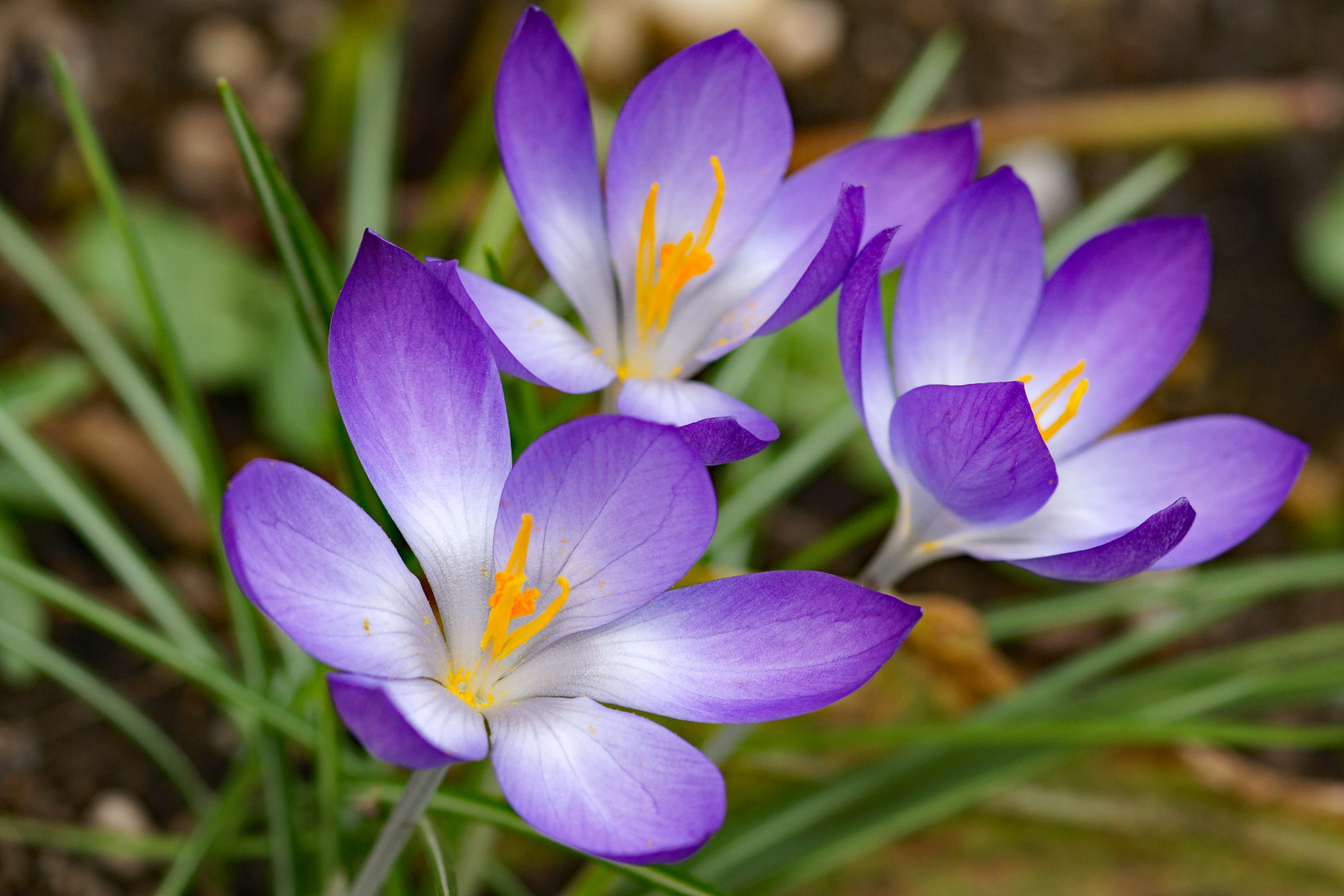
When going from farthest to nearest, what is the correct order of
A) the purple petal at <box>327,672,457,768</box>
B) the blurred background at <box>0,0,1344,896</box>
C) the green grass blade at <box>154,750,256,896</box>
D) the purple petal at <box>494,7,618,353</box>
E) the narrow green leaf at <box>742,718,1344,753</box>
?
the blurred background at <box>0,0,1344,896</box> → the green grass blade at <box>154,750,256,896</box> → the narrow green leaf at <box>742,718,1344,753</box> → the purple petal at <box>494,7,618,353</box> → the purple petal at <box>327,672,457,768</box>

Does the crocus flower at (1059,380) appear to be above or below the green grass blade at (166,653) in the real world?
above

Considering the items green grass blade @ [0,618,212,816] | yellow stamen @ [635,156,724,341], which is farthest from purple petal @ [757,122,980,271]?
green grass blade @ [0,618,212,816]

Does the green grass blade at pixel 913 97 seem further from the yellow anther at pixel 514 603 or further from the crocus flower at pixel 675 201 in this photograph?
the yellow anther at pixel 514 603

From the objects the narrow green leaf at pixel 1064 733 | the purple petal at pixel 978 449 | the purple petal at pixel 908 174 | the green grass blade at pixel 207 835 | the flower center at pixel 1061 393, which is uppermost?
the purple petal at pixel 908 174

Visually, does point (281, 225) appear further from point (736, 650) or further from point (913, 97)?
point (913, 97)

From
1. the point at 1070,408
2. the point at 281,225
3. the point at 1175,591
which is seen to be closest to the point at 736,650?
the point at 1070,408

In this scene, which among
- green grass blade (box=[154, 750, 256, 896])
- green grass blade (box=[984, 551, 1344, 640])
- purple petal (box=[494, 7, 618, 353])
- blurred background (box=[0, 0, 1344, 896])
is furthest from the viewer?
blurred background (box=[0, 0, 1344, 896])

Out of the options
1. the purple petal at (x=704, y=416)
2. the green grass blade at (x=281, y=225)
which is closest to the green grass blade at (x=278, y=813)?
the green grass blade at (x=281, y=225)

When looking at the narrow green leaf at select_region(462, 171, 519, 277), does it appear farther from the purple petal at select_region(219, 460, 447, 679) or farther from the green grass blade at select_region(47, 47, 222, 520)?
the purple petal at select_region(219, 460, 447, 679)
